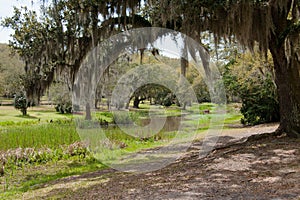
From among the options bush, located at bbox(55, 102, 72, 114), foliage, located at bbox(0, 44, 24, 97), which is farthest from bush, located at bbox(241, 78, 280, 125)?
foliage, located at bbox(0, 44, 24, 97)

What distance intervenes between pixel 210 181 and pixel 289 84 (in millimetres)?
3903

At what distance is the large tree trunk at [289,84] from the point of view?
6.48 m

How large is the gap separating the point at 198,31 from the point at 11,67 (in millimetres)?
32764

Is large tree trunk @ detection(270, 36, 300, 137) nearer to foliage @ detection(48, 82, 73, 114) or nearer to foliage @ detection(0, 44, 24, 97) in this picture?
foliage @ detection(48, 82, 73, 114)

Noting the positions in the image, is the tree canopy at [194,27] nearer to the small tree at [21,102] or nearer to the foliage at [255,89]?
the foliage at [255,89]

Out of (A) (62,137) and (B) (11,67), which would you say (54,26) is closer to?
(A) (62,137)

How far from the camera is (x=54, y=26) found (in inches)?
287

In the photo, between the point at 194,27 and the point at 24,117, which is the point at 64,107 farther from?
the point at 194,27

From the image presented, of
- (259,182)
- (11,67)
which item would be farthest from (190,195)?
(11,67)

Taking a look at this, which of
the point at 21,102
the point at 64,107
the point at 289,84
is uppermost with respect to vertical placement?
the point at 289,84

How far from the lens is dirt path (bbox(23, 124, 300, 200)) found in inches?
130

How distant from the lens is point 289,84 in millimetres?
6531

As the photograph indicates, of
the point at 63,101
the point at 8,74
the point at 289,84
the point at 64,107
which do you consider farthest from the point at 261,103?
the point at 8,74

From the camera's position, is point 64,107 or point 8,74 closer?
point 64,107
